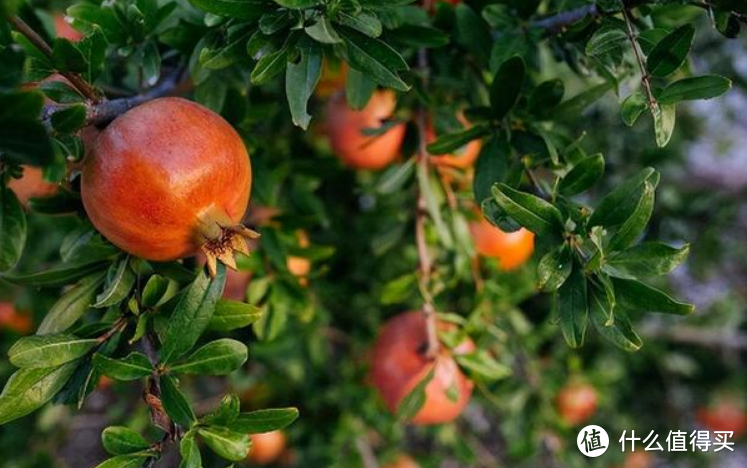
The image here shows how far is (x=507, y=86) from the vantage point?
3.68ft

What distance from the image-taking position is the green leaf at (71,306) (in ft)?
3.25

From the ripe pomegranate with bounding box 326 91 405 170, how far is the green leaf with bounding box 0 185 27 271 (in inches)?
37.4

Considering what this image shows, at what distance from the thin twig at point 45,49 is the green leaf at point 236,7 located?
165 mm

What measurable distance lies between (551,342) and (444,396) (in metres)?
1.11

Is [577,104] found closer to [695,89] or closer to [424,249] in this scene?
[695,89]

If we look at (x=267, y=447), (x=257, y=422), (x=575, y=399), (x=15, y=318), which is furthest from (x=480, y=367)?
(x=15, y=318)

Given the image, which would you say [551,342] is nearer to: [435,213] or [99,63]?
[435,213]

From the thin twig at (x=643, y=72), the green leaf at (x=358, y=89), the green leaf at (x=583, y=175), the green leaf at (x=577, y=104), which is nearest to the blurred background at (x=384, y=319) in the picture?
the green leaf at (x=358, y=89)

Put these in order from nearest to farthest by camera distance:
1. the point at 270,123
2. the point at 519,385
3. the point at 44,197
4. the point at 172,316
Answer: the point at 172,316, the point at 44,197, the point at 270,123, the point at 519,385

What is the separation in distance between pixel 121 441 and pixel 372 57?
558mm

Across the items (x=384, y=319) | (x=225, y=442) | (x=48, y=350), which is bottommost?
(x=384, y=319)

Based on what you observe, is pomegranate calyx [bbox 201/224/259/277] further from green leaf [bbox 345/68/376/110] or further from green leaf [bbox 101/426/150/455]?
green leaf [bbox 345/68/376/110]

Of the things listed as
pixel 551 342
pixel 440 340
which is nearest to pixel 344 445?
pixel 551 342

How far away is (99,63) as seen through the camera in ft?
3.04
